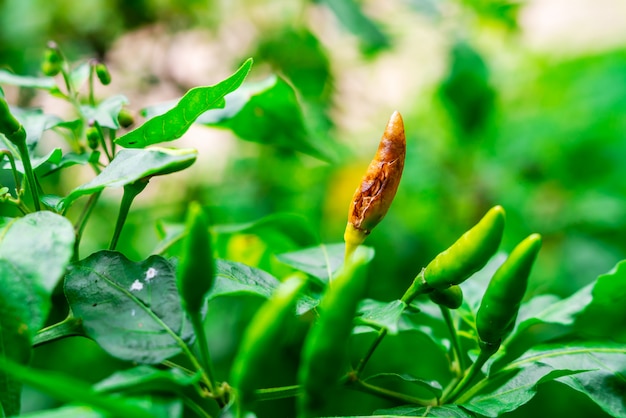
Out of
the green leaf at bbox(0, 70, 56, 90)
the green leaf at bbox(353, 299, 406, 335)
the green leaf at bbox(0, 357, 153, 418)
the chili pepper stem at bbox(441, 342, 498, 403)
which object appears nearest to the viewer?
the green leaf at bbox(0, 357, 153, 418)

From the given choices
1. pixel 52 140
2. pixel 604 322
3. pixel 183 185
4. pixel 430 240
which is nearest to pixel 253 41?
pixel 183 185

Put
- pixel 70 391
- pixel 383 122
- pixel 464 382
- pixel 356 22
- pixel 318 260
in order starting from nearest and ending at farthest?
pixel 70 391 → pixel 464 382 → pixel 318 260 → pixel 356 22 → pixel 383 122

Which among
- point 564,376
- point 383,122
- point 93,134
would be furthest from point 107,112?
point 383,122

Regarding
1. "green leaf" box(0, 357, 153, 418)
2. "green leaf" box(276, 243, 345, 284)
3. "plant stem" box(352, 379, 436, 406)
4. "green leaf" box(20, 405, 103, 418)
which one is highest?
"green leaf" box(0, 357, 153, 418)

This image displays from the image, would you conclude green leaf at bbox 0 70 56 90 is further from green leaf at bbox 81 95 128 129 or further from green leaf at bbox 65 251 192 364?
green leaf at bbox 65 251 192 364

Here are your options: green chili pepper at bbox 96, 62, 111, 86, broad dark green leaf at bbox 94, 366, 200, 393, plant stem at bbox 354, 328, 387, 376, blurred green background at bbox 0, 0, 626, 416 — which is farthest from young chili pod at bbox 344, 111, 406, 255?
blurred green background at bbox 0, 0, 626, 416

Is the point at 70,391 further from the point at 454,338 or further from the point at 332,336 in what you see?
the point at 454,338
